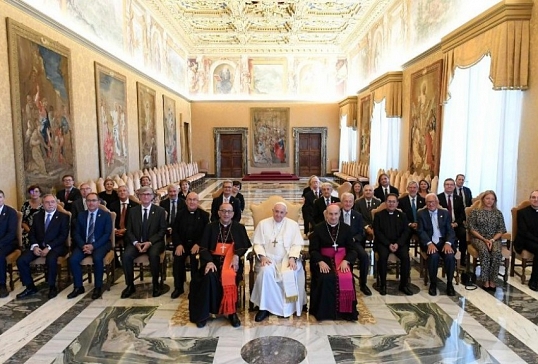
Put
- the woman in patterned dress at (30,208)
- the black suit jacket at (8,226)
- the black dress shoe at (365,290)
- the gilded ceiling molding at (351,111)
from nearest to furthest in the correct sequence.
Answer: the black dress shoe at (365,290) → the black suit jacket at (8,226) → the woman in patterned dress at (30,208) → the gilded ceiling molding at (351,111)

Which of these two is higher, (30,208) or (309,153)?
(309,153)

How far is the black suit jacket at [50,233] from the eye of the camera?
18.3 feet

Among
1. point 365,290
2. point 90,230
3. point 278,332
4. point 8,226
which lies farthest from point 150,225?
point 365,290

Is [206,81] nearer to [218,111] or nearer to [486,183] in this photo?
[218,111]

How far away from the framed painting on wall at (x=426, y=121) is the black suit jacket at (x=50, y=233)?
314 inches

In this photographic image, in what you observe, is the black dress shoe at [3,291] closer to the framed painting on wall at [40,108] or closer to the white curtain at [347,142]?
the framed painting on wall at [40,108]

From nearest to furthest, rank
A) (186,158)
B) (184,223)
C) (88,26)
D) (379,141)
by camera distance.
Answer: (184,223) < (88,26) < (379,141) < (186,158)

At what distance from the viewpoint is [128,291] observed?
546cm

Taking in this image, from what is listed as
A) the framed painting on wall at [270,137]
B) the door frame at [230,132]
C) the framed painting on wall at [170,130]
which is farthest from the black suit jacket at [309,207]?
the door frame at [230,132]

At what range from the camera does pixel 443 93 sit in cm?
869

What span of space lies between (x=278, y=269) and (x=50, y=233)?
3280 millimetres

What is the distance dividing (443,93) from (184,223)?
6337mm

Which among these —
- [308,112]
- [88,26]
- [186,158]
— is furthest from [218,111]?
[88,26]

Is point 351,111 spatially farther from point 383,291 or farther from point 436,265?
point 383,291
